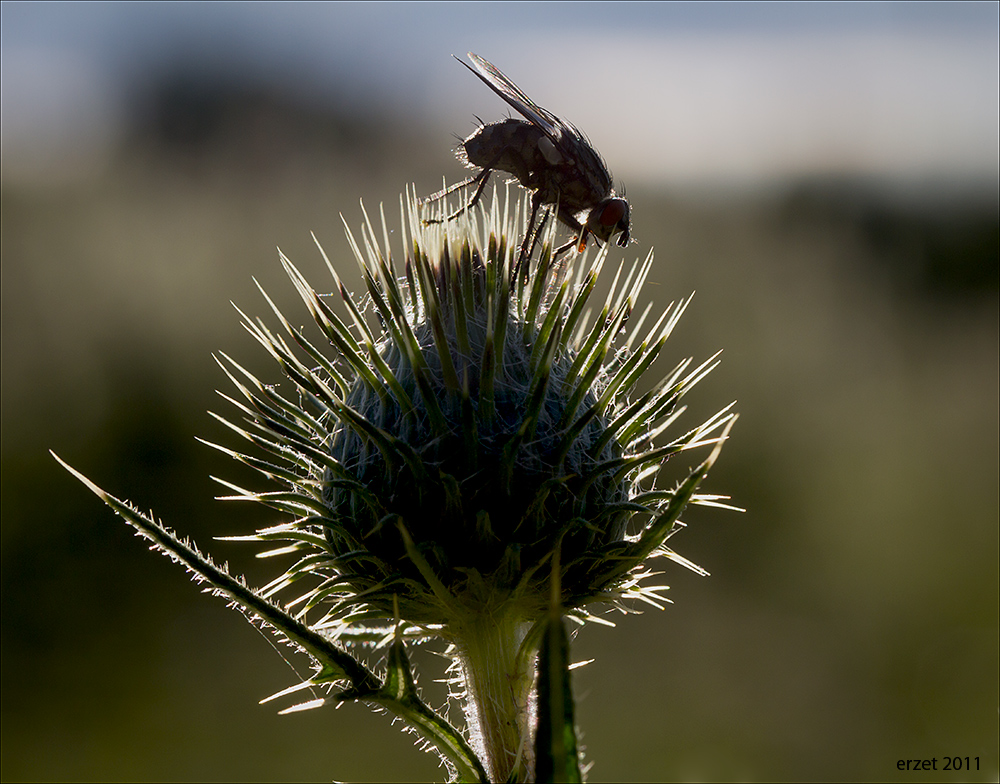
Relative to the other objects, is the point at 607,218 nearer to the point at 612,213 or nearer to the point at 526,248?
the point at 612,213

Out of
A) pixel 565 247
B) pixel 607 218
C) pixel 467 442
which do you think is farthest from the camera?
pixel 607 218

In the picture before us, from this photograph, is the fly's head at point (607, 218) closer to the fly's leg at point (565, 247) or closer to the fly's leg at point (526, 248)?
the fly's leg at point (565, 247)

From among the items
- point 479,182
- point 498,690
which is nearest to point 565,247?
point 479,182

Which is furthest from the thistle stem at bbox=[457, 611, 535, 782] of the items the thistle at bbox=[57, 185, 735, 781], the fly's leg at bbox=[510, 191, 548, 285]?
the fly's leg at bbox=[510, 191, 548, 285]

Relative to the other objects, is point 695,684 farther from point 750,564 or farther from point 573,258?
point 573,258

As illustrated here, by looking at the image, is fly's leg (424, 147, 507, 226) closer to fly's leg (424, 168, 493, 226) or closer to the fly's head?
fly's leg (424, 168, 493, 226)
